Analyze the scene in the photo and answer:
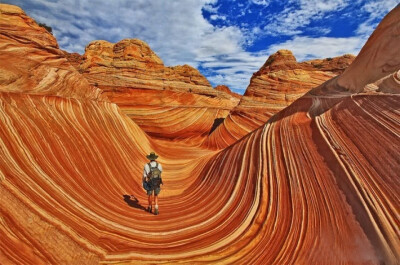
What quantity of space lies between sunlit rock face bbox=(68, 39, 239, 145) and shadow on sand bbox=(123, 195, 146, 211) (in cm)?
1131

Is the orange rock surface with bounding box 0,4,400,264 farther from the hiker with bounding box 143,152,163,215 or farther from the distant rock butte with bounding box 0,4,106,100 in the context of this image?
the hiker with bounding box 143,152,163,215

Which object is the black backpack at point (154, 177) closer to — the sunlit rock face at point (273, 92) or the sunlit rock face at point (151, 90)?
the sunlit rock face at point (273, 92)

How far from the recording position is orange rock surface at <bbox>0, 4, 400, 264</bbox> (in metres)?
3.51

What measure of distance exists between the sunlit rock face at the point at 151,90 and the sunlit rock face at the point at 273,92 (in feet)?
7.65

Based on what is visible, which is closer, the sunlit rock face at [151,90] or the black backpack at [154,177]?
the black backpack at [154,177]

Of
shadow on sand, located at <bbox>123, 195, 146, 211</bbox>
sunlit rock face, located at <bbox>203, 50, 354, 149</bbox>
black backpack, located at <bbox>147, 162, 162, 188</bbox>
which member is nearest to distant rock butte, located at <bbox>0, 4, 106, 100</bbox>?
shadow on sand, located at <bbox>123, 195, 146, 211</bbox>

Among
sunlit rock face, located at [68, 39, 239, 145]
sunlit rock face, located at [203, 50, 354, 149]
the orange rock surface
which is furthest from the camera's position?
sunlit rock face, located at [203, 50, 354, 149]

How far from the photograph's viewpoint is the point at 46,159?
5000 millimetres

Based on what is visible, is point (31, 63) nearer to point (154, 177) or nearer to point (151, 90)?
point (154, 177)

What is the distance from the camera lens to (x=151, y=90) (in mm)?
19047

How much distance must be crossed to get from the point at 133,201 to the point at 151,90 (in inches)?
549

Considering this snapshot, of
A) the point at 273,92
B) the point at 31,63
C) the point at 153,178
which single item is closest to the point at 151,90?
the point at 273,92

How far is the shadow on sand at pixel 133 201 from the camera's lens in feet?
19.4

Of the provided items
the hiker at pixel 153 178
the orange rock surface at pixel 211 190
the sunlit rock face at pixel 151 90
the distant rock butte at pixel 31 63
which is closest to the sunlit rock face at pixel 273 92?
the sunlit rock face at pixel 151 90
